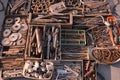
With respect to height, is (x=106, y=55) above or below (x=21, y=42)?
below

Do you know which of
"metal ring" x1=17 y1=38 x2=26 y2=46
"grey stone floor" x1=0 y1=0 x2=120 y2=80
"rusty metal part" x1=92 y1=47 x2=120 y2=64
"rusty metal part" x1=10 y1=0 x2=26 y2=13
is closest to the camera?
"grey stone floor" x1=0 y1=0 x2=120 y2=80

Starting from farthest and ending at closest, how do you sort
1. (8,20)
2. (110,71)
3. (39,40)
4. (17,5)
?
(17,5)
(8,20)
(39,40)
(110,71)

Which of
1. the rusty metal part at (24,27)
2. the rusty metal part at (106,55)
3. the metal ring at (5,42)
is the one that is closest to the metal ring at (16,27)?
the rusty metal part at (24,27)

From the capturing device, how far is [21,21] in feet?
26.0

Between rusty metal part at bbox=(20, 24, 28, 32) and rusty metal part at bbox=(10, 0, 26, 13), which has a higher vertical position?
rusty metal part at bbox=(10, 0, 26, 13)

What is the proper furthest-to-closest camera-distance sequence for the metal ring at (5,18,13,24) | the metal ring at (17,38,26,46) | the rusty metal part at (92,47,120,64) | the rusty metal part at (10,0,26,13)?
1. the rusty metal part at (10,0,26,13)
2. the metal ring at (5,18,13,24)
3. the metal ring at (17,38,26,46)
4. the rusty metal part at (92,47,120,64)

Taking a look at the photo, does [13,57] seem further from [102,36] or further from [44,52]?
[102,36]

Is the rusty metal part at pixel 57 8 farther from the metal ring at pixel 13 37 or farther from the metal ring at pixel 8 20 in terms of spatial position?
the metal ring at pixel 13 37

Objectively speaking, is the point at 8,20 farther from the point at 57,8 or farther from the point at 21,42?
the point at 57,8

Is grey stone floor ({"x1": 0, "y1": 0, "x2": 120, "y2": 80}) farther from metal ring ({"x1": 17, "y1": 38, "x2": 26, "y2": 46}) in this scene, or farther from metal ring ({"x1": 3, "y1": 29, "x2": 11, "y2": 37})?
metal ring ({"x1": 3, "y1": 29, "x2": 11, "y2": 37})

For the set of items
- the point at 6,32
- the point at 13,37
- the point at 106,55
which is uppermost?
the point at 6,32

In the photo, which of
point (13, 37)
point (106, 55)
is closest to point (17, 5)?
point (13, 37)

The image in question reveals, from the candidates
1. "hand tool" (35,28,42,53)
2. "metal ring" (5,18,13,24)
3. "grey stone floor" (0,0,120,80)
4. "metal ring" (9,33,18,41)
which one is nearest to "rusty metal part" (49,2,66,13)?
"hand tool" (35,28,42,53)

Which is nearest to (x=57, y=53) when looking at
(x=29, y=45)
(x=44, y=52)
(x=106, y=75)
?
(x=44, y=52)
